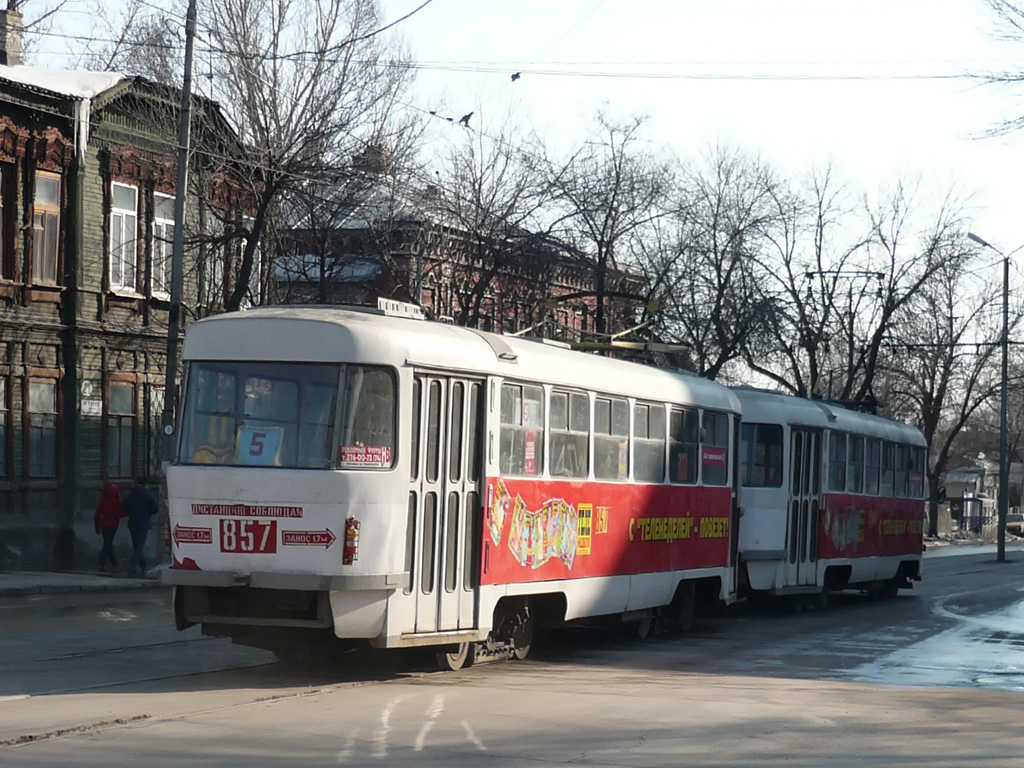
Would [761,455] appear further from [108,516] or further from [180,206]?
[108,516]

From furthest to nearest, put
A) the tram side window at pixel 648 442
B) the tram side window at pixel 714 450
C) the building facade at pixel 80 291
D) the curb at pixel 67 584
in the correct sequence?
the building facade at pixel 80 291 → the curb at pixel 67 584 → the tram side window at pixel 714 450 → the tram side window at pixel 648 442

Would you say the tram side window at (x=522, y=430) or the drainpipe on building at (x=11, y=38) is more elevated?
the drainpipe on building at (x=11, y=38)

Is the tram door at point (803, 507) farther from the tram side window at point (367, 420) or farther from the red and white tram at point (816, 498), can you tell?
the tram side window at point (367, 420)

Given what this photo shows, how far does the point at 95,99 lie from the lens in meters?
30.3

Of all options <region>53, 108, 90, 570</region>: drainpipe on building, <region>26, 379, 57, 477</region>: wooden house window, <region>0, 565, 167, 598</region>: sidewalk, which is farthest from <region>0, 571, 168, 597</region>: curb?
<region>53, 108, 90, 570</region>: drainpipe on building

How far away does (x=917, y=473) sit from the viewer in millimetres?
29812

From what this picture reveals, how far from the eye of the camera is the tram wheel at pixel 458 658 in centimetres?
1334

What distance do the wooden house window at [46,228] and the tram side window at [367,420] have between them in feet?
61.5

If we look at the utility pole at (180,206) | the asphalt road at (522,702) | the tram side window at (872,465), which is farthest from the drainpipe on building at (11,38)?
the tram side window at (872,465)

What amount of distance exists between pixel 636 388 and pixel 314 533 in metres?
5.46

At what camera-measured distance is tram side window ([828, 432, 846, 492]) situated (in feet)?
78.3

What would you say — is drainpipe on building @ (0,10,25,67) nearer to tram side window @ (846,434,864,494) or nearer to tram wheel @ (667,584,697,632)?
tram side window @ (846,434,864,494)

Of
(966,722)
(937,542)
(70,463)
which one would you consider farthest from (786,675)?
(937,542)

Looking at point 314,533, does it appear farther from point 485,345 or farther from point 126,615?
point 126,615
